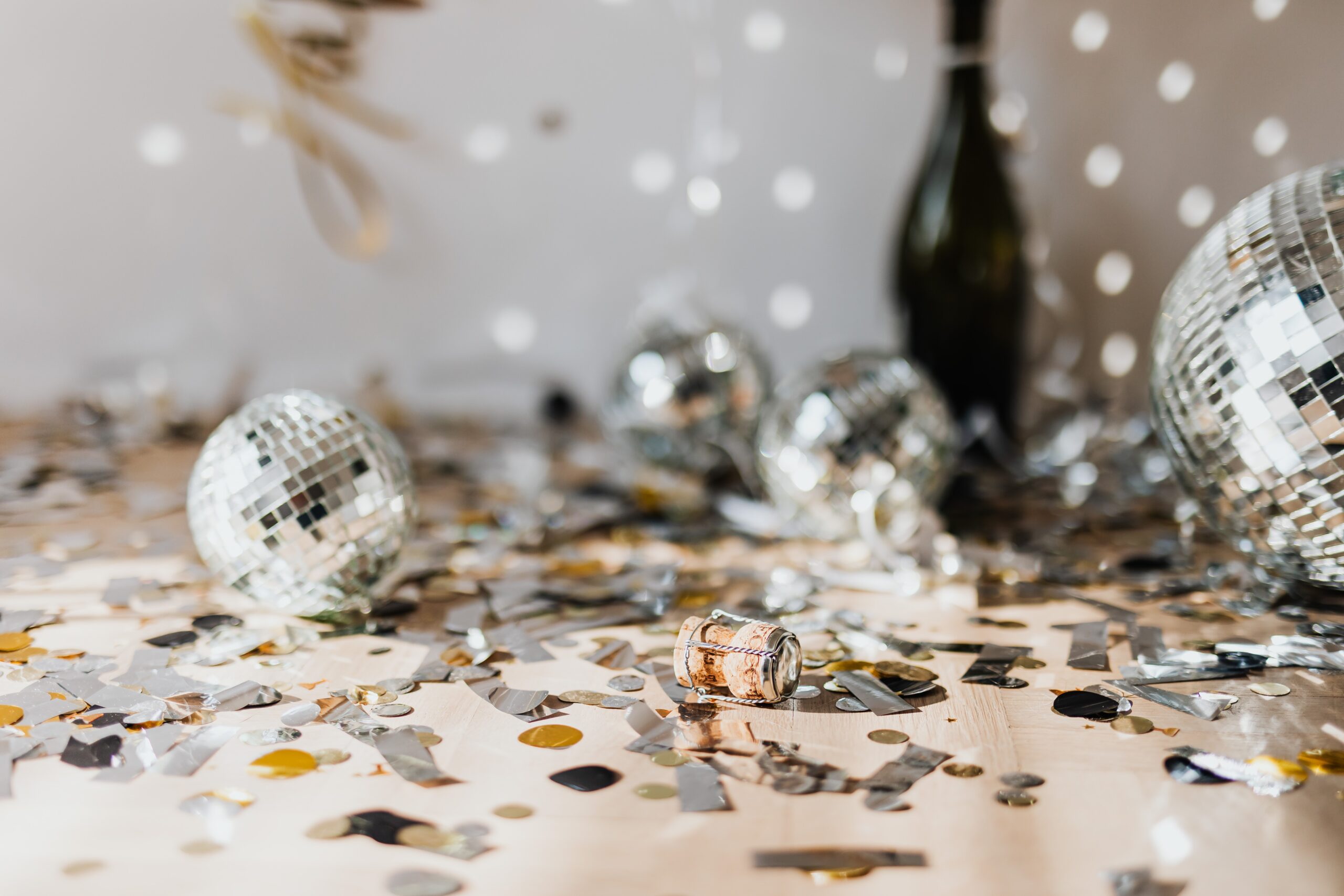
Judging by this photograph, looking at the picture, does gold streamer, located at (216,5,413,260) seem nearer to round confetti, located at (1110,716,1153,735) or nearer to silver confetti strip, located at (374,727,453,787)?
silver confetti strip, located at (374,727,453,787)

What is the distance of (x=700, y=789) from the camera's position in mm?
526

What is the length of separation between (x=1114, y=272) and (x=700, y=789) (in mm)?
1003

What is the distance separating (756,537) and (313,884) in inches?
23.3

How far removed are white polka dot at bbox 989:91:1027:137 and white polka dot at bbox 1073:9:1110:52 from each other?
0.29 feet

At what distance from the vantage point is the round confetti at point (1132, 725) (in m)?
0.58

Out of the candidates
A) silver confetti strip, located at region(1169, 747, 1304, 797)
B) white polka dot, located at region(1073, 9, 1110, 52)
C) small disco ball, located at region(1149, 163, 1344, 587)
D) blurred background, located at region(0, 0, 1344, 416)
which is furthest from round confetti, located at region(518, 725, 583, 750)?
white polka dot, located at region(1073, 9, 1110, 52)

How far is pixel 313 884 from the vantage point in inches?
17.8

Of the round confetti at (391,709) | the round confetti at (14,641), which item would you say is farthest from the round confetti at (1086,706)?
the round confetti at (14,641)

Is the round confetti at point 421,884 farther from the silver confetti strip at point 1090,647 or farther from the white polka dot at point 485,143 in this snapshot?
the white polka dot at point 485,143

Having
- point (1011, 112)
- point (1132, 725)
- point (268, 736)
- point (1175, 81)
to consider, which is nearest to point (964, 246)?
point (1011, 112)

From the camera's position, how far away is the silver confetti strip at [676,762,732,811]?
1.68 feet

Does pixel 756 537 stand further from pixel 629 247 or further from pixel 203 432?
pixel 203 432

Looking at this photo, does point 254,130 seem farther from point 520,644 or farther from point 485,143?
point 520,644

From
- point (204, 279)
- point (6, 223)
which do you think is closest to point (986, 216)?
point (204, 279)
